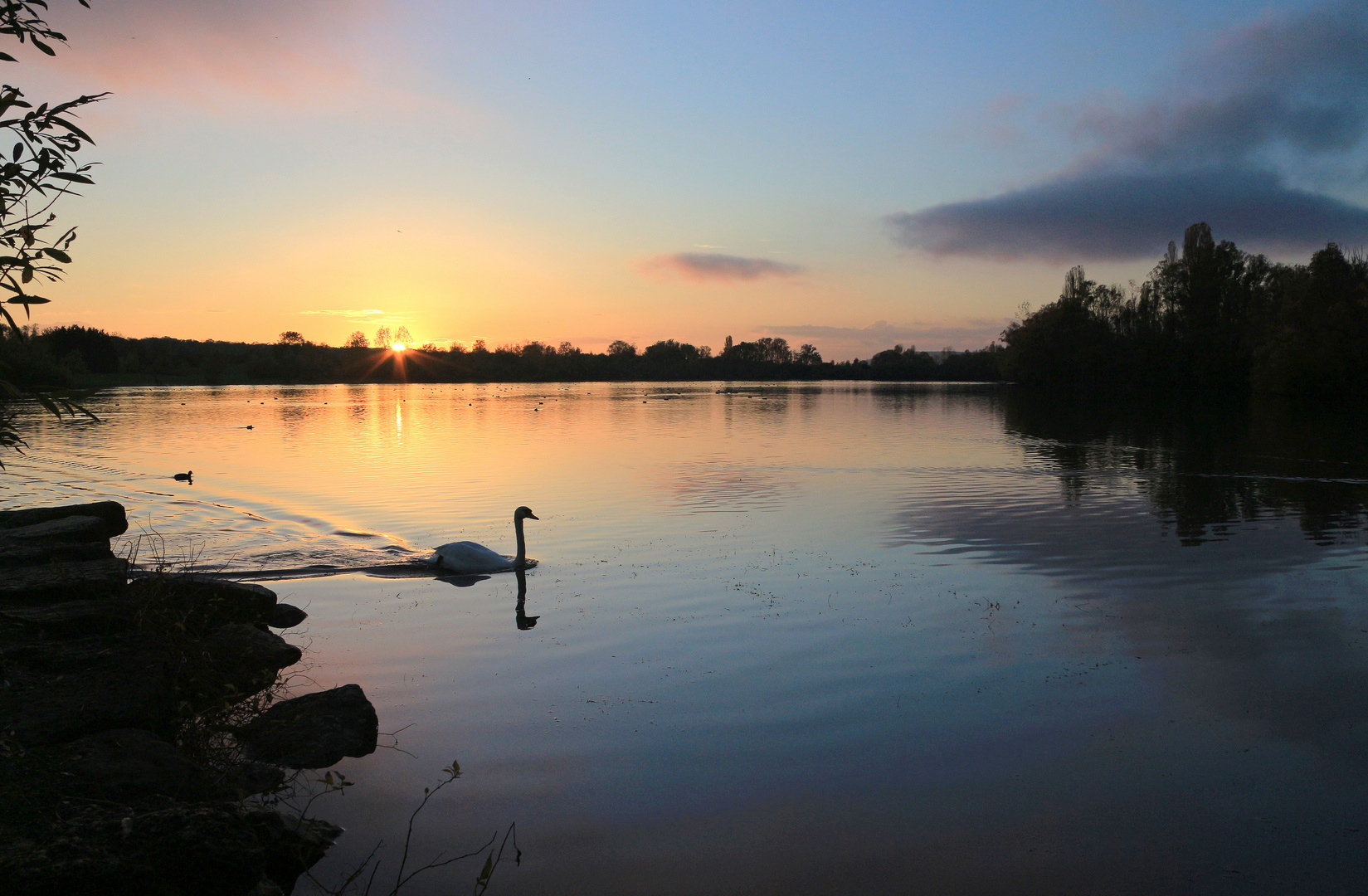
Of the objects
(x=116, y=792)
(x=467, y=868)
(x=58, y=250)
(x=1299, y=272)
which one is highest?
(x=1299, y=272)

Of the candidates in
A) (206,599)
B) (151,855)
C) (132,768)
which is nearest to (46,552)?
(206,599)

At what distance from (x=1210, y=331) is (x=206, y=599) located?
99767 mm

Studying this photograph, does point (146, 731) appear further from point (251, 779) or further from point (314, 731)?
point (314, 731)

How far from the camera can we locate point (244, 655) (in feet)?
27.6

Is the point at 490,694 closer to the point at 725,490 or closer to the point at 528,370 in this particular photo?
the point at 725,490

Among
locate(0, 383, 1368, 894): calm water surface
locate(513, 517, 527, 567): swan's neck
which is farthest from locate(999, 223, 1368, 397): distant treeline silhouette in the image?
locate(513, 517, 527, 567): swan's neck

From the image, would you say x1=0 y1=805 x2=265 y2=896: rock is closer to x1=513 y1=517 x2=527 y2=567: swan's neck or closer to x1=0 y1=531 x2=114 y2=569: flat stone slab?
x1=0 y1=531 x2=114 y2=569: flat stone slab

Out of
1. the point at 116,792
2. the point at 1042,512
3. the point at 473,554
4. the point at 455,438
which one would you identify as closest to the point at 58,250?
the point at 116,792

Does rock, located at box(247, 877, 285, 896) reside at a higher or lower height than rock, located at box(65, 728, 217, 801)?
lower

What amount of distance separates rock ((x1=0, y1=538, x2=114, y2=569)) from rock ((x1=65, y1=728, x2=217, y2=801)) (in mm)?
3883

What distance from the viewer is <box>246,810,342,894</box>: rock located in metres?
4.91

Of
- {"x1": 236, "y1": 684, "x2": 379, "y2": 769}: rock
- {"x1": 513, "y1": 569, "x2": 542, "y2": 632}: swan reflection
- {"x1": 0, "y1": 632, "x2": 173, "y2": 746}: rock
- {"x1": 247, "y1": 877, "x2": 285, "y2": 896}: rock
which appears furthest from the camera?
{"x1": 513, "y1": 569, "x2": 542, "y2": 632}: swan reflection

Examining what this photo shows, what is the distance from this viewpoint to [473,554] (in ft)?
44.5

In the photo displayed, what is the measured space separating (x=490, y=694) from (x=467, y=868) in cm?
296
